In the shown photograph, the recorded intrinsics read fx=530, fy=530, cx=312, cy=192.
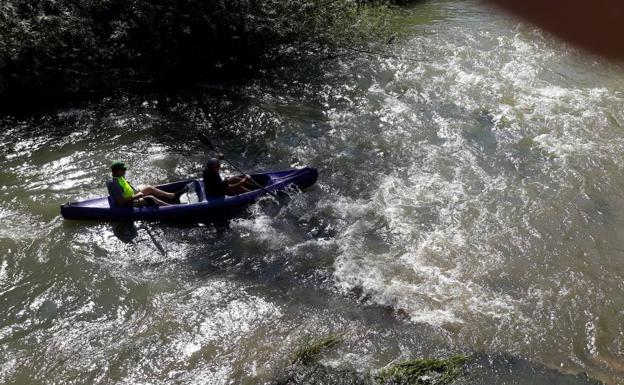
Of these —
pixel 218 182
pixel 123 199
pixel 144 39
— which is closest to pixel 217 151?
pixel 218 182

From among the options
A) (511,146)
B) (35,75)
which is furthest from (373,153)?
(35,75)

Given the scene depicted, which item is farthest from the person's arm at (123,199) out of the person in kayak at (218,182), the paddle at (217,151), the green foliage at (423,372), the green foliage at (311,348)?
the green foliage at (423,372)

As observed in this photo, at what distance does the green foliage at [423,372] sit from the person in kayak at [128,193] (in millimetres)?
4310

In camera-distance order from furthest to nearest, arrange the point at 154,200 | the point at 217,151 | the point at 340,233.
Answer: the point at 217,151, the point at 154,200, the point at 340,233

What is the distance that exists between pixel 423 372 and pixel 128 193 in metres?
4.94

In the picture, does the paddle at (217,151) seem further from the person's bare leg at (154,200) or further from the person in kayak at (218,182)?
the person's bare leg at (154,200)

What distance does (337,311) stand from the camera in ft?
21.5

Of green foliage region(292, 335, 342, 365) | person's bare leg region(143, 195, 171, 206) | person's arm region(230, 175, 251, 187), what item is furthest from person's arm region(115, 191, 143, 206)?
green foliage region(292, 335, 342, 365)

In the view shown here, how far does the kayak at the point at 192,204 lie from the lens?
793cm

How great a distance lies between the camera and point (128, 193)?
7.95 m

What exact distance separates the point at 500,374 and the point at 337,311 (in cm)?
198

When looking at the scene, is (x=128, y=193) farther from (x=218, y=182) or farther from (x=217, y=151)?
(x=217, y=151)

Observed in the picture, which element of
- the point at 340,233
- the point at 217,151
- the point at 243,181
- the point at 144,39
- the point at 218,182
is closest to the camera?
the point at 340,233

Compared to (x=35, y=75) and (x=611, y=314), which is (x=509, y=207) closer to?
(x=611, y=314)
